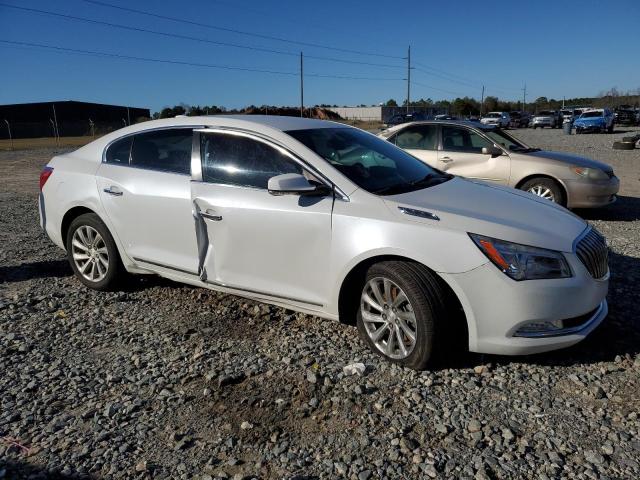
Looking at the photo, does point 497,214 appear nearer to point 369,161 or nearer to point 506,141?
point 369,161

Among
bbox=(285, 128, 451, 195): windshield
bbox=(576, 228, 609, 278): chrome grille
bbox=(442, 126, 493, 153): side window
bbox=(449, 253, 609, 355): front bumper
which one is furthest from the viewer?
bbox=(442, 126, 493, 153): side window

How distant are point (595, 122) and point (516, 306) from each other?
39.9m

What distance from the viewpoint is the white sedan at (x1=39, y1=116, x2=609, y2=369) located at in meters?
3.27

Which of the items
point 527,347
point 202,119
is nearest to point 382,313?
point 527,347

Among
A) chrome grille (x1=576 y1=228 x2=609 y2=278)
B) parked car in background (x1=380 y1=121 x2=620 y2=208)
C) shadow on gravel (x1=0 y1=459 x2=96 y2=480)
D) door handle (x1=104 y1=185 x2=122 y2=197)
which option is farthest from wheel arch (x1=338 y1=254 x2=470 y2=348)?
parked car in background (x1=380 y1=121 x2=620 y2=208)

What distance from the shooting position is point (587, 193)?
8.11m

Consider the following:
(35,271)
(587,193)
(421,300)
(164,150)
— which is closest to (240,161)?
(164,150)

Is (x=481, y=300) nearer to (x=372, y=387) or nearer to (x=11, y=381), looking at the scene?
(x=372, y=387)

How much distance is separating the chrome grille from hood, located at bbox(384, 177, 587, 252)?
0.24 ft

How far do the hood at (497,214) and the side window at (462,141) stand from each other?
4.78 m

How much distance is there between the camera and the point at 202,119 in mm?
4570

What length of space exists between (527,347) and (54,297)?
4209mm

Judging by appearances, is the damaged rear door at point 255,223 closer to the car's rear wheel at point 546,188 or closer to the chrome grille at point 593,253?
the chrome grille at point 593,253

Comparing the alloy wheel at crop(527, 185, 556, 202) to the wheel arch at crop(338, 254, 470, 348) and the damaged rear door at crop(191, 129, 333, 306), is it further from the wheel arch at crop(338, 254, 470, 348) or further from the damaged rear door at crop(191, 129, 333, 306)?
the damaged rear door at crop(191, 129, 333, 306)
